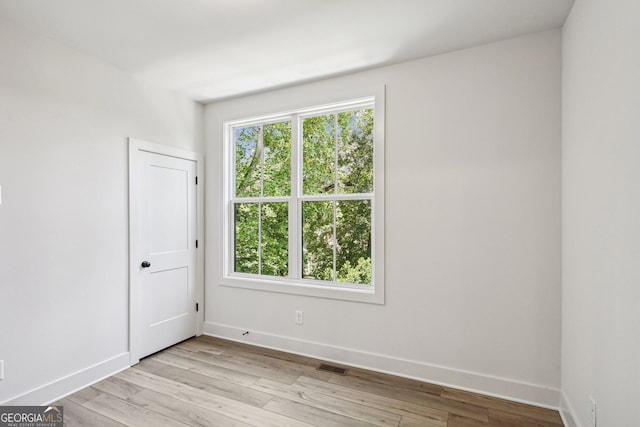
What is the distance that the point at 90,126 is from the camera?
258 centimetres

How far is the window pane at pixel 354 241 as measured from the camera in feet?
9.62

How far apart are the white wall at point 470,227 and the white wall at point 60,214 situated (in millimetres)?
1871

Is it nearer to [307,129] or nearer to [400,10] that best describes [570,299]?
[400,10]

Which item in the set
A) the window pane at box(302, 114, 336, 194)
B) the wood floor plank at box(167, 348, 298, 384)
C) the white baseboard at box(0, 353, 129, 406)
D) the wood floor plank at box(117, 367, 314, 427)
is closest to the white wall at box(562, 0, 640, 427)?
the wood floor plank at box(117, 367, 314, 427)

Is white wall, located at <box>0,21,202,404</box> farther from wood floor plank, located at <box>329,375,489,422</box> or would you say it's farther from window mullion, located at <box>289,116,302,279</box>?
wood floor plank, located at <box>329,375,489,422</box>

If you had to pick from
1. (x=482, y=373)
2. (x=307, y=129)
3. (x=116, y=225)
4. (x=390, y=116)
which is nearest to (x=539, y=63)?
(x=390, y=116)

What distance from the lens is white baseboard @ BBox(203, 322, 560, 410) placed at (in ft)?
7.39

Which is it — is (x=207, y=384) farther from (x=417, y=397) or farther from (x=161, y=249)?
(x=417, y=397)

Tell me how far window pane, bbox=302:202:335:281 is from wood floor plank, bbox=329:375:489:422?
0.90 metres

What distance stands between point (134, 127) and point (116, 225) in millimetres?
916

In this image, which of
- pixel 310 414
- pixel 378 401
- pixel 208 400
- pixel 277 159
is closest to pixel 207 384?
pixel 208 400

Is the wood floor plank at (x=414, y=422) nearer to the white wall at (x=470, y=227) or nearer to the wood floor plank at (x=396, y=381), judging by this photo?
the wood floor plank at (x=396, y=381)

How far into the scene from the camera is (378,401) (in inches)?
90.5

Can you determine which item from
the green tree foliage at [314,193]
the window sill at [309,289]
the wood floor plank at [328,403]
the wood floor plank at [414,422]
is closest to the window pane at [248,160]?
the green tree foliage at [314,193]
